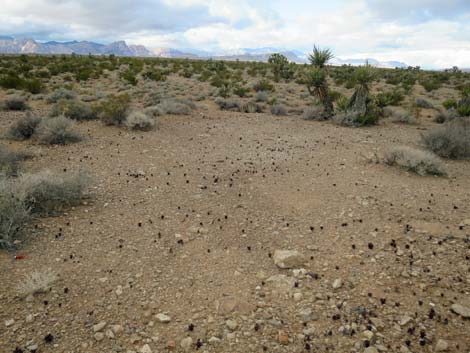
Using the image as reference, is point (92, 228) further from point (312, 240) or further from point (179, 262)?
point (312, 240)

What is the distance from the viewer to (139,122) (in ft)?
36.0

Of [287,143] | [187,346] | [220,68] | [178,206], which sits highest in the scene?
[220,68]

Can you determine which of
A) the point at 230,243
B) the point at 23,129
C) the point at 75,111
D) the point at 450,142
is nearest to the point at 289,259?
the point at 230,243

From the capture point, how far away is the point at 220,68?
3494 centimetres

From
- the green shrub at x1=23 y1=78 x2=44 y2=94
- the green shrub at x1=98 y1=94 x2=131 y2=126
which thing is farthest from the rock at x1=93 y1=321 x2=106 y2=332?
the green shrub at x1=23 y1=78 x2=44 y2=94

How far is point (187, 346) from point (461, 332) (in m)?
2.93

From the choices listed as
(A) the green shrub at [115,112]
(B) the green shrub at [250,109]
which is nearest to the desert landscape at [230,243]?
(A) the green shrub at [115,112]

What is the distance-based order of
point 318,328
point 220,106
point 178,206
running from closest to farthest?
point 318,328, point 178,206, point 220,106

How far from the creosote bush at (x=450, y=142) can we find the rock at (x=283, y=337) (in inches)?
329

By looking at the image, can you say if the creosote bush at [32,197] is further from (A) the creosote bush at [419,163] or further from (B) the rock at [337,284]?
(A) the creosote bush at [419,163]

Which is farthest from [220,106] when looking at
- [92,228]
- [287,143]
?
[92,228]

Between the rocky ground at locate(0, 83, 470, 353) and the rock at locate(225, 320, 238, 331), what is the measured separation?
0.02m

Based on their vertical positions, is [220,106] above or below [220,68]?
below

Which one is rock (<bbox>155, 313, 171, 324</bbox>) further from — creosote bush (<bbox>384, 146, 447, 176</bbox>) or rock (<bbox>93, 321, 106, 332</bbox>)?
creosote bush (<bbox>384, 146, 447, 176</bbox>)
